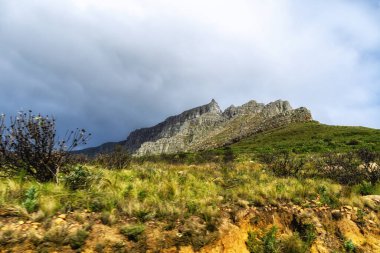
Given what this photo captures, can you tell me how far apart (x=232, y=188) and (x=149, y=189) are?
2.69 meters

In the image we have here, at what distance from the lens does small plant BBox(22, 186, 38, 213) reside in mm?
6903

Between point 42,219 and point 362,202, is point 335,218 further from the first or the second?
point 42,219

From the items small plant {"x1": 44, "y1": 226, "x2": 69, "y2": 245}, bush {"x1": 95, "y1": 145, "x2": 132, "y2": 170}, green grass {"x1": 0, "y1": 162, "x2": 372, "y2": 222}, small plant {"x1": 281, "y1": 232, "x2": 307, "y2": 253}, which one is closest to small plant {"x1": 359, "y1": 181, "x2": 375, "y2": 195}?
green grass {"x1": 0, "y1": 162, "x2": 372, "y2": 222}

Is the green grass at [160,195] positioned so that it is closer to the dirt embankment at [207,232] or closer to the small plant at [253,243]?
the dirt embankment at [207,232]

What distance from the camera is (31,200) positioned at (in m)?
7.13

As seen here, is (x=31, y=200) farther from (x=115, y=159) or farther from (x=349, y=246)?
(x=349, y=246)

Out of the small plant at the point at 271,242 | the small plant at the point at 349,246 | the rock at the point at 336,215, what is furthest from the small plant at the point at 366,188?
the small plant at the point at 271,242

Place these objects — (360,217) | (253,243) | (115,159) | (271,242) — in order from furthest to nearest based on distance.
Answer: (115,159)
(360,217)
(253,243)
(271,242)

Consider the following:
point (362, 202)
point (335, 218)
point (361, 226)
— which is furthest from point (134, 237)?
point (362, 202)

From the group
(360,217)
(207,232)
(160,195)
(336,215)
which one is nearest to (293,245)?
(207,232)

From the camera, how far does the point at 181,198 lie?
28.5 feet

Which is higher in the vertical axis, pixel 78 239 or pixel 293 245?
pixel 78 239

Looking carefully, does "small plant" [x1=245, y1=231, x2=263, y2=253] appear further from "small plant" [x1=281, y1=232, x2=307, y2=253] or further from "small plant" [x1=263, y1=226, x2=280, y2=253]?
"small plant" [x1=281, y1=232, x2=307, y2=253]

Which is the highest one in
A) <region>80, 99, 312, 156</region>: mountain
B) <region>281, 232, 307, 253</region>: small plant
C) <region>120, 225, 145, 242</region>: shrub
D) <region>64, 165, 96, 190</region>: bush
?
<region>80, 99, 312, 156</region>: mountain
